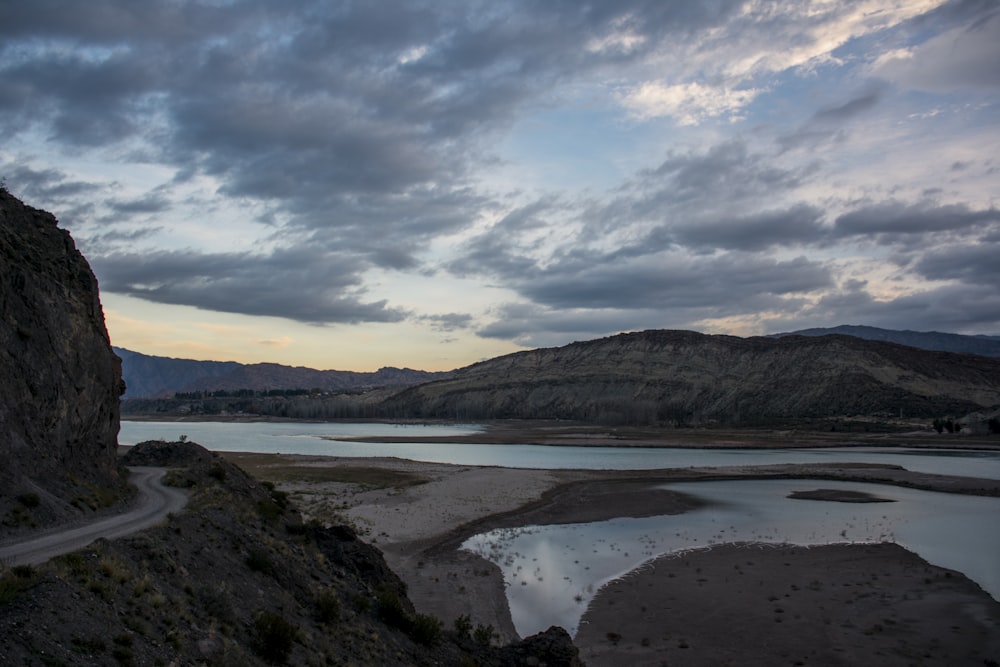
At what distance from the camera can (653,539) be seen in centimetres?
3020

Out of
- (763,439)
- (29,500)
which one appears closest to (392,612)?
(29,500)

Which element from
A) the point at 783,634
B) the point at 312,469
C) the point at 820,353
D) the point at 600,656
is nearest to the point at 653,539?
the point at 783,634

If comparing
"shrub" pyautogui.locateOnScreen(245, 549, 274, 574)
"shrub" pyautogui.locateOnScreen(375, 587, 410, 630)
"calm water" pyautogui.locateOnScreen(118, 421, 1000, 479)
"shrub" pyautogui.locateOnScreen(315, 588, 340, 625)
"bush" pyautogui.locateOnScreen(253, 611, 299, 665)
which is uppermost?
"shrub" pyautogui.locateOnScreen(245, 549, 274, 574)

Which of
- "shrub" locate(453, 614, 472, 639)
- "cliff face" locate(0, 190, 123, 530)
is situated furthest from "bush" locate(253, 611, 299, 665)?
"cliff face" locate(0, 190, 123, 530)

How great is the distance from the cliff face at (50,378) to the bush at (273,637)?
805 centimetres

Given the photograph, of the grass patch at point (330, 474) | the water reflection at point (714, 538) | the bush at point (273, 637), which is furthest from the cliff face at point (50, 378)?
the grass patch at point (330, 474)

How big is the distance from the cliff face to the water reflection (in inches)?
537

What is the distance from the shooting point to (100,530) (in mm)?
15188

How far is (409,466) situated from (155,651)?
54.8m

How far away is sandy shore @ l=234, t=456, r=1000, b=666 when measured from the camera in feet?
55.1

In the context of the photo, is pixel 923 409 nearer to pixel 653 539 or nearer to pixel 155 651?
pixel 653 539

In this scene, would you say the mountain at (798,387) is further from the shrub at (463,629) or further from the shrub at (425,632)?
the shrub at (425,632)

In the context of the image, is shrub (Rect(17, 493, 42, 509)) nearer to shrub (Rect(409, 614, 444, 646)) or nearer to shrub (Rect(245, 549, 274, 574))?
shrub (Rect(245, 549, 274, 574))

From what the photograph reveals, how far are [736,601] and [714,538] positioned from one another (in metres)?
9.94
